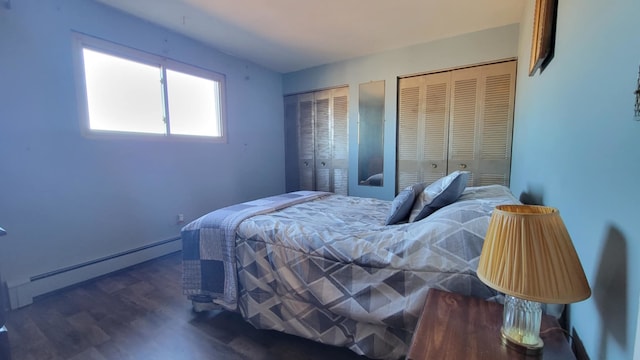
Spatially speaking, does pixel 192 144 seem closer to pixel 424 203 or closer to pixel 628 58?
pixel 424 203

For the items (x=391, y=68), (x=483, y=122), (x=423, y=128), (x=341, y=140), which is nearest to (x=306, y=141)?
(x=341, y=140)

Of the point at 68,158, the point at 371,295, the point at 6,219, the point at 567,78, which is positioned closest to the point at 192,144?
the point at 68,158

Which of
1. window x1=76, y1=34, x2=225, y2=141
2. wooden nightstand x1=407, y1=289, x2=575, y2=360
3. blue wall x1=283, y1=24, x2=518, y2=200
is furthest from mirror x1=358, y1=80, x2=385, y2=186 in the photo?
wooden nightstand x1=407, y1=289, x2=575, y2=360

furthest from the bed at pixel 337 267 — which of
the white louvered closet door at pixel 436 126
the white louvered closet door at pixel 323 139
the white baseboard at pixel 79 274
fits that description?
the white louvered closet door at pixel 323 139

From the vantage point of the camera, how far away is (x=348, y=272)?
1.45 m

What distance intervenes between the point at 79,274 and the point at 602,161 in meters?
3.47

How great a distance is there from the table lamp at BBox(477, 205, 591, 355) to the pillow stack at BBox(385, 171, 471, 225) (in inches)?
36.8

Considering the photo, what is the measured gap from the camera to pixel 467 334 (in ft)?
2.82

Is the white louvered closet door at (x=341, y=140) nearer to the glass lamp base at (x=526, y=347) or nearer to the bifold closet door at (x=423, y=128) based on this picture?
the bifold closet door at (x=423, y=128)

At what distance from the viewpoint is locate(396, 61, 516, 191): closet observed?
3008mm

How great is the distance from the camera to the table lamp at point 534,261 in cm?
64

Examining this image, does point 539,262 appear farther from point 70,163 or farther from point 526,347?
point 70,163

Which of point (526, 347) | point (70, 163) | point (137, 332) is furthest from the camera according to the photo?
point (70, 163)

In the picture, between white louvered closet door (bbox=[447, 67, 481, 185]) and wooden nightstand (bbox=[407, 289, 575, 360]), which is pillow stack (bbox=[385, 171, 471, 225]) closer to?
wooden nightstand (bbox=[407, 289, 575, 360])
